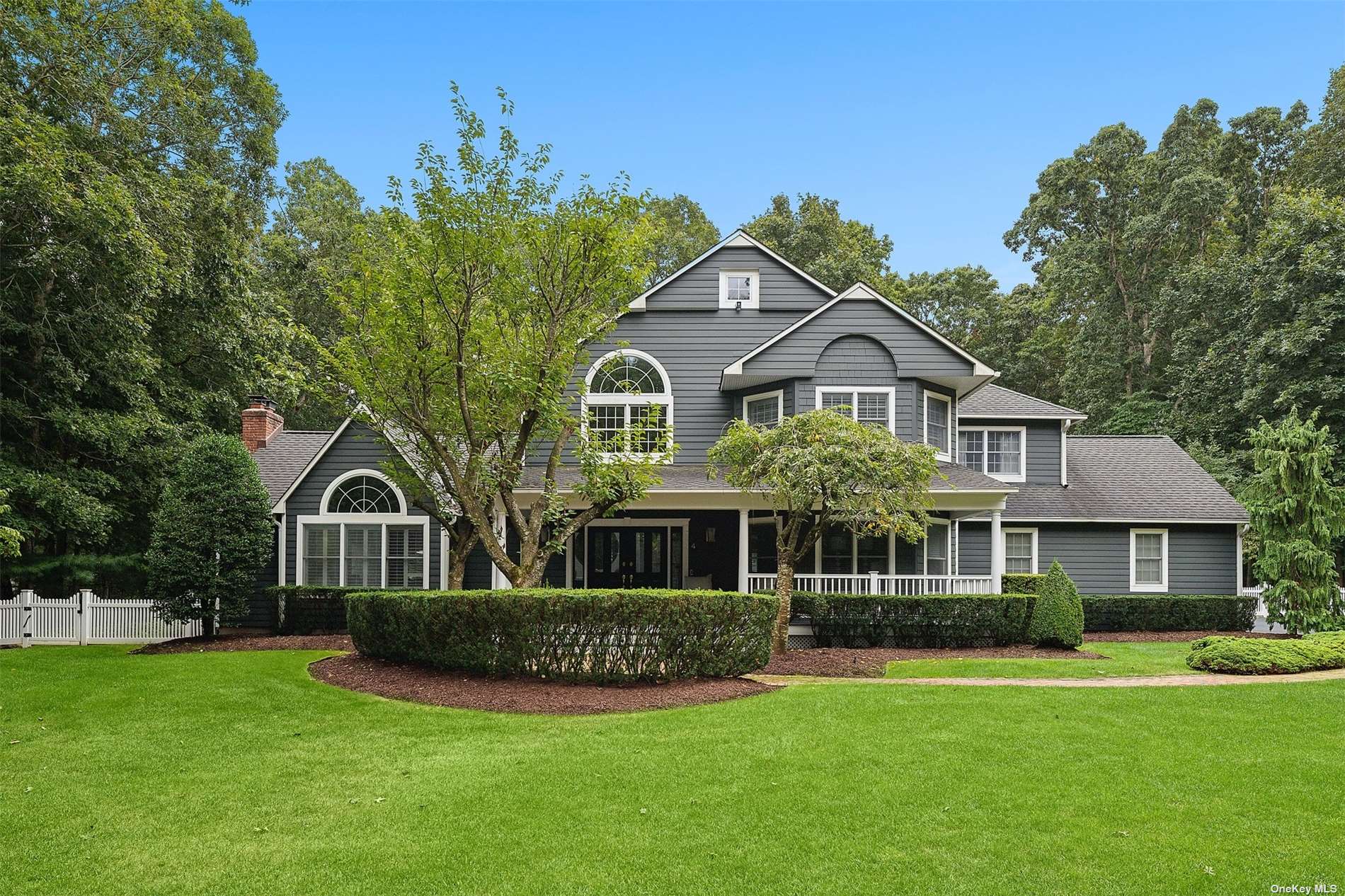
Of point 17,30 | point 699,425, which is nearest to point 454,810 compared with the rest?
point 699,425

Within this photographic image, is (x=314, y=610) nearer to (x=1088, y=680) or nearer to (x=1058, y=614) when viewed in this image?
(x=1088, y=680)

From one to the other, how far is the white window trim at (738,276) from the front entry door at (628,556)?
5.48 metres

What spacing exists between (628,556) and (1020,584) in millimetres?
8579

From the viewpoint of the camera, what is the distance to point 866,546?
18.3m

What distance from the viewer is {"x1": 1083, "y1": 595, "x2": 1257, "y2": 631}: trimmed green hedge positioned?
19297 mm

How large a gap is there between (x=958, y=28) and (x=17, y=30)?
1916 centimetres

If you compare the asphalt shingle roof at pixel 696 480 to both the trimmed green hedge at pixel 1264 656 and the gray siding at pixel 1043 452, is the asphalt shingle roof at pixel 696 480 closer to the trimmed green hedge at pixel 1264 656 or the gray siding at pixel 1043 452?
the gray siding at pixel 1043 452

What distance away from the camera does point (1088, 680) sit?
11.8 m

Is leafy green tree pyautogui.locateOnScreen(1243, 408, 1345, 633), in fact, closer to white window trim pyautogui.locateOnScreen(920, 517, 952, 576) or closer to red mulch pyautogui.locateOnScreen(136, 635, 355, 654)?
white window trim pyautogui.locateOnScreen(920, 517, 952, 576)

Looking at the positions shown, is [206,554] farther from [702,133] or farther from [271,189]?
[271,189]

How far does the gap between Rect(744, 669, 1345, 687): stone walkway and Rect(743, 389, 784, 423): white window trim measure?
23.0 feet

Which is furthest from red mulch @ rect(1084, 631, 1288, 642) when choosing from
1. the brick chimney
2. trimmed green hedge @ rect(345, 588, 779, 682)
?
the brick chimney

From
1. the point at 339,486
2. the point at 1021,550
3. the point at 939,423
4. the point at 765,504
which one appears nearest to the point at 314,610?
the point at 339,486

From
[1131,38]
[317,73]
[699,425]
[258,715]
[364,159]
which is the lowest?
[258,715]
